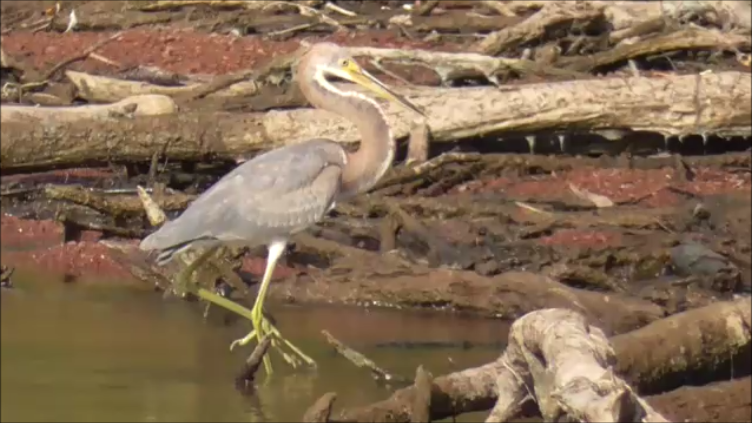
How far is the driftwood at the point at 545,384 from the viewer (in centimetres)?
387

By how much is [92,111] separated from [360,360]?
406 cm

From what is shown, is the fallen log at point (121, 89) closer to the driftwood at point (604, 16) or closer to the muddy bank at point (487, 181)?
the muddy bank at point (487, 181)

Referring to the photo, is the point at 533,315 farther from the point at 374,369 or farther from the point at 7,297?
the point at 7,297

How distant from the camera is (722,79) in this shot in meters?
10.9

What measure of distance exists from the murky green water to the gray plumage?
1.89ft

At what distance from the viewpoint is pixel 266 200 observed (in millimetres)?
7633

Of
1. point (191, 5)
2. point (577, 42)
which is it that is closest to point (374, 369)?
point (577, 42)

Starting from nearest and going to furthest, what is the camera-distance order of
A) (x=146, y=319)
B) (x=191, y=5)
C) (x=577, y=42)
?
(x=146, y=319), (x=577, y=42), (x=191, y=5)

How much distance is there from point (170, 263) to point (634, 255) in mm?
2834

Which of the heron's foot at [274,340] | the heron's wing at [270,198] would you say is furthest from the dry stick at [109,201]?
the heron's foot at [274,340]

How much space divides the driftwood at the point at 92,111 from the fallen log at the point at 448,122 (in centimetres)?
6

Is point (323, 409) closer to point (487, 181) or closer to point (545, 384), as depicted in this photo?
point (545, 384)

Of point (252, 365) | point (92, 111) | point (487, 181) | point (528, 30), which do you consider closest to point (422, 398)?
point (252, 365)

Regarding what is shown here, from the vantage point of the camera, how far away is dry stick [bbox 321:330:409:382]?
6426 millimetres
